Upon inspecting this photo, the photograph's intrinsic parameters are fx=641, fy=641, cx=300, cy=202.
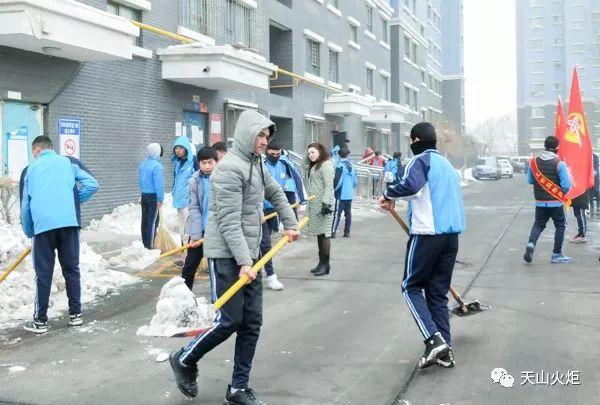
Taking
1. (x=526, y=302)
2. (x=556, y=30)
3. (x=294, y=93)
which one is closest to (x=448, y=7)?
(x=556, y=30)

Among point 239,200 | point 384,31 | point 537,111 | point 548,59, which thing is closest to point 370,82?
point 384,31

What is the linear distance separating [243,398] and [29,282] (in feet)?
13.7

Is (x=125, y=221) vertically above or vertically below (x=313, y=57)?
below

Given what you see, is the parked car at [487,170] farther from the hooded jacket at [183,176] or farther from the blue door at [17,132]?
the hooded jacket at [183,176]

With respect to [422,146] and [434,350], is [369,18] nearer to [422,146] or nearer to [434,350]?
[422,146]

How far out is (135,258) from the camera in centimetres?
965

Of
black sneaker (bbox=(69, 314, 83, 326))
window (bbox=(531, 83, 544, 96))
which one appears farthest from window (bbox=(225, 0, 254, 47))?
window (bbox=(531, 83, 544, 96))

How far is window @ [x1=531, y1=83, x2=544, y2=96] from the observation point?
79.8 metres

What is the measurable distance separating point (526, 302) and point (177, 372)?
423 cm

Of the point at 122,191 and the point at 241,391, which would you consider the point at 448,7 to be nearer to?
the point at 122,191

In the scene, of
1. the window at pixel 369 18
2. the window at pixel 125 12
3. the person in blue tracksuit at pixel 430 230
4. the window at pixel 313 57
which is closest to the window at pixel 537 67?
the window at pixel 369 18

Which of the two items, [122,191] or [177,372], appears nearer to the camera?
[177,372]

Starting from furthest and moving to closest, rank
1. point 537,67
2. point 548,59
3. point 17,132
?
point 537,67 < point 548,59 < point 17,132

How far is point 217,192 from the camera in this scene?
4.07 metres
